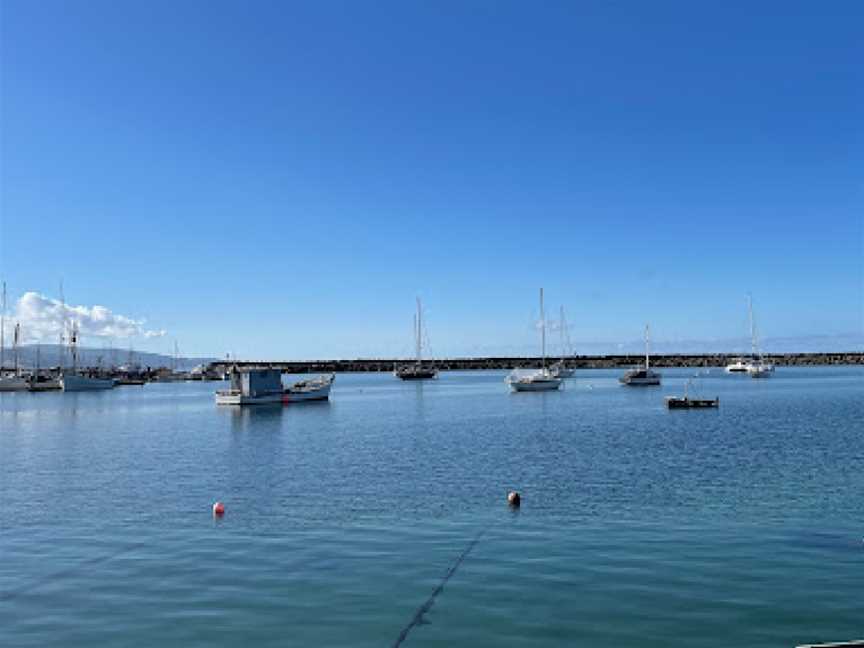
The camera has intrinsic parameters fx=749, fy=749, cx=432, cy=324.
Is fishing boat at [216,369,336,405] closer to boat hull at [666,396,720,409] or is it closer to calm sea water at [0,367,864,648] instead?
calm sea water at [0,367,864,648]

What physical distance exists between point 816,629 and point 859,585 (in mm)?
4388

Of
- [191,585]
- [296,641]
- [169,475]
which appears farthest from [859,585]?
[169,475]

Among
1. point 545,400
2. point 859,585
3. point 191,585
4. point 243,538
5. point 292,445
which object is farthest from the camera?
point 545,400

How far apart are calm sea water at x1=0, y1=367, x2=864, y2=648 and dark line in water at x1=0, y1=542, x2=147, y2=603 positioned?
0.11m

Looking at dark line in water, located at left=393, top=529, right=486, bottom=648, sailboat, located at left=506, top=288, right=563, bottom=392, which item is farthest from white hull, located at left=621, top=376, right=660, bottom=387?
dark line in water, located at left=393, top=529, right=486, bottom=648

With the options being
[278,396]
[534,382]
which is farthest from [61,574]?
[534,382]

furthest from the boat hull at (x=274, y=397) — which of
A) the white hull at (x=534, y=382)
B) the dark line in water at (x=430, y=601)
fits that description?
the dark line in water at (x=430, y=601)

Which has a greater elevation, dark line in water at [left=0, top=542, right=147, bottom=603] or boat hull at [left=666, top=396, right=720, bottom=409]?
boat hull at [left=666, top=396, right=720, bottom=409]

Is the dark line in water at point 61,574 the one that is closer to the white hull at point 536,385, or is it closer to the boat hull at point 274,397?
the boat hull at point 274,397

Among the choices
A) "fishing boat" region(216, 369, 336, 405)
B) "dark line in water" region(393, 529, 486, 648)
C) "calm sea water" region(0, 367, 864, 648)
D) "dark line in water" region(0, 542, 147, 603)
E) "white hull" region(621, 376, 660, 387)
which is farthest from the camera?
"white hull" region(621, 376, 660, 387)

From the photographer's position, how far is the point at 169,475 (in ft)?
161

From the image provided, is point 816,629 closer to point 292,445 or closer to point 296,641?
point 296,641

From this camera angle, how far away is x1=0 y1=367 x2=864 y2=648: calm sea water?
20.0 m

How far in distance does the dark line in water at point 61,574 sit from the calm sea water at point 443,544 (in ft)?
0.37
